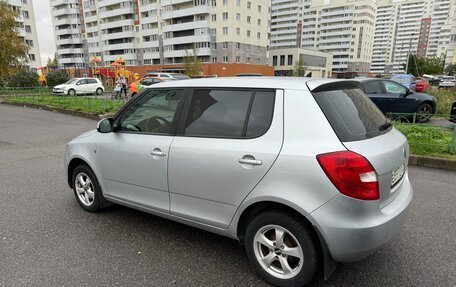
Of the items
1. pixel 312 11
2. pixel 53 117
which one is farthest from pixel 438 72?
pixel 53 117

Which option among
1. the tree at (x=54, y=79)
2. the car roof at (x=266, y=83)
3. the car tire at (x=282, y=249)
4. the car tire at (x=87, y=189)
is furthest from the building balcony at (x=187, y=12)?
the car tire at (x=282, y=249)

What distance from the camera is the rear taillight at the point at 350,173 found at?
222 centimetres

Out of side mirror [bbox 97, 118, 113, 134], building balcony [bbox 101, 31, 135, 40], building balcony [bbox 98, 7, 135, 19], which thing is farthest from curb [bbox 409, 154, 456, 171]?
Result: building balcony [bbox 98, 7, 135, 19]

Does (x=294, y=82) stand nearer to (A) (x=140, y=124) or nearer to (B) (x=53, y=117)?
(A) (x=140, y=124)

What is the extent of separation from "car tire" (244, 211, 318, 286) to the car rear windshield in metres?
0.78

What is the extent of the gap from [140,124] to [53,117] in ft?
39.7

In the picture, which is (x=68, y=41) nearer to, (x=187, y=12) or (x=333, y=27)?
(x=187, y=12)

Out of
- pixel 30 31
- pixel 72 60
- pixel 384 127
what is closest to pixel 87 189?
pixel 384 127

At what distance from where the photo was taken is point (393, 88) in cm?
1084

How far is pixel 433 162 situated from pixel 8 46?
110ft

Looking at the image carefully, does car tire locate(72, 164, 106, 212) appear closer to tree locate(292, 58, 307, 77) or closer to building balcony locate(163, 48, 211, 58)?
building balcony locate(163, 48, 211, 58)

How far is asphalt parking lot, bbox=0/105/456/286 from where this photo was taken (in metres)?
2.73

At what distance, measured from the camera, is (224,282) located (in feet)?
8.82

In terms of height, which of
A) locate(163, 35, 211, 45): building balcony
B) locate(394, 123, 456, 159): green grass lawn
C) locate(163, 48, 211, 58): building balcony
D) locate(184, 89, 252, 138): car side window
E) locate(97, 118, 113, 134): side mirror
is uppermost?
locate(163, 35, 211, 45): building balcony
